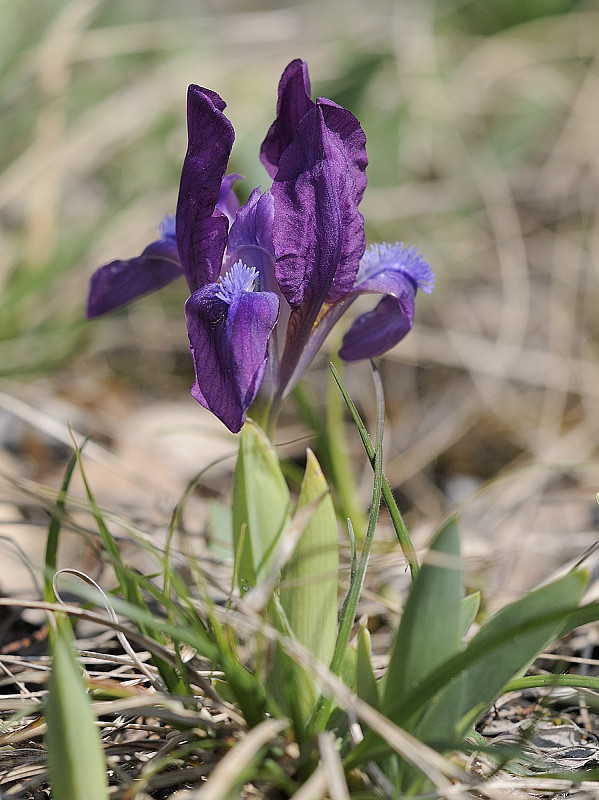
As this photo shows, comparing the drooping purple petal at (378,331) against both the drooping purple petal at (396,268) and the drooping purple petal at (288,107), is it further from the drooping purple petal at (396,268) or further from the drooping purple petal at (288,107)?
the drooping purple petal at (288,107)

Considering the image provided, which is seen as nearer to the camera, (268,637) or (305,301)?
(268,637)

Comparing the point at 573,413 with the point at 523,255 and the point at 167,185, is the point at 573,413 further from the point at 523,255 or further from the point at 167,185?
the point at 167,185

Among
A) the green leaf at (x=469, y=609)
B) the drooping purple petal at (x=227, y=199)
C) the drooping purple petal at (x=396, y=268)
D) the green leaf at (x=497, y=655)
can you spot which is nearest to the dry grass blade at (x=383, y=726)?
the green leaf at (x=497, y=655)

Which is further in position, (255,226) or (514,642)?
(255,226)

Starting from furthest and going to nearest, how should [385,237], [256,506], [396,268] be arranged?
[385,237], [396,268], [256,506]

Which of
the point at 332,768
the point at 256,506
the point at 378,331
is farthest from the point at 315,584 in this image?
the point at 378,331

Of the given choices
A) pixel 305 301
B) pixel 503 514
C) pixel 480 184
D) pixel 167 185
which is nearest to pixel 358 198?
pixel 305 301

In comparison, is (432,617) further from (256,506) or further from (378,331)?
(378,331)
